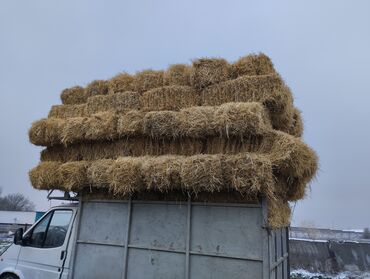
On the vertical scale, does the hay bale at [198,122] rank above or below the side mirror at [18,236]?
above

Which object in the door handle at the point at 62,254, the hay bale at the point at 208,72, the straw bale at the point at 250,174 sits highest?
the hay bale at the point at 208,72

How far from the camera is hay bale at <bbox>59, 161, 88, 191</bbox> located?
539 centimetres

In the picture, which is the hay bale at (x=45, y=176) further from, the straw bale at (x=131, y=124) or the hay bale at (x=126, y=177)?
the straw bale at (x=131, y=124)

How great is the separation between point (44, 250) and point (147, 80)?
142 inches

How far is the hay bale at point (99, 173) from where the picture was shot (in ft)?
16.7

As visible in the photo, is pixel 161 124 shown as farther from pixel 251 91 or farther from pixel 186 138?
pixel 251 91

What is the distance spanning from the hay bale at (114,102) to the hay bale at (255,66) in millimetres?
1960

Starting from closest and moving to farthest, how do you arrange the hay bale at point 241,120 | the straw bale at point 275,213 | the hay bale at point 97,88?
the straw bale at point 275,213 < the hay bale at point 241,120 < the hay bale at point 97,88

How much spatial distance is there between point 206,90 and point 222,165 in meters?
1.57

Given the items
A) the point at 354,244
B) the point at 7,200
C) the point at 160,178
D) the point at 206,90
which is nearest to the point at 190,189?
the point at 160,178

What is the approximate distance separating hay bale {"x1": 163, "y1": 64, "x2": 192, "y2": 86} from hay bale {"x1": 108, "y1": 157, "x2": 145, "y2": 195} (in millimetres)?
1669

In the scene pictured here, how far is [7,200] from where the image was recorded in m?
69.3

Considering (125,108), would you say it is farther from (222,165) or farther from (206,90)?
(222,165)

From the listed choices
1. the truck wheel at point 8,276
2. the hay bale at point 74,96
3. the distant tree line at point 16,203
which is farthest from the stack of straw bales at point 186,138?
the distant tree line at point 16,203
